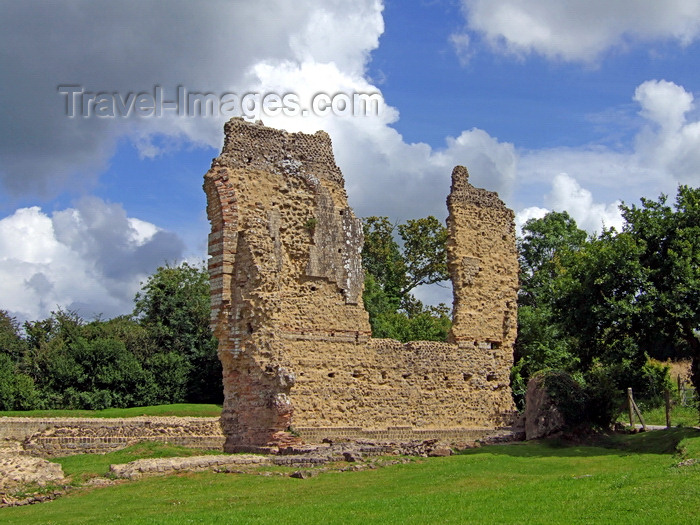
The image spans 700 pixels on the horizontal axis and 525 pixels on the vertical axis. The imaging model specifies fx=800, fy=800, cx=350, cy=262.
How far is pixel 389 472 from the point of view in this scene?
1408cm

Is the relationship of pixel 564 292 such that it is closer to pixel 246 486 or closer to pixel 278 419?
pixel 278 419

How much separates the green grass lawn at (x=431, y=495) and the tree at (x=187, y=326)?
19.4 meters

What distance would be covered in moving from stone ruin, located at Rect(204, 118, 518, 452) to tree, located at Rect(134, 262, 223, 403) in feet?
50.8

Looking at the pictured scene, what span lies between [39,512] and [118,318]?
2984 cm

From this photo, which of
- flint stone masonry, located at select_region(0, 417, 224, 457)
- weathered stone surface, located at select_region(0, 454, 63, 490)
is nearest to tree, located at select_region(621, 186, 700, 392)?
flint stone masonry, located at select_region(0, 417, 224, 457)

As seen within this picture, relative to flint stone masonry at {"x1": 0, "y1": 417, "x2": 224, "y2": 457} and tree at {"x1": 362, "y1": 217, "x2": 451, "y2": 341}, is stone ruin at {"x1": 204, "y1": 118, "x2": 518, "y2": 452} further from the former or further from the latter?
tree at {"x1": 362, "y1": 217, "x2": 451, "y2": 341}

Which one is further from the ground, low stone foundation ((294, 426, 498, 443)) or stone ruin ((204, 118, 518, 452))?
stone ruin ((204, 118, 518, 452))

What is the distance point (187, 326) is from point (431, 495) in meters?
25.8

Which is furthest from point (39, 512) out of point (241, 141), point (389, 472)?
point (241, 141)

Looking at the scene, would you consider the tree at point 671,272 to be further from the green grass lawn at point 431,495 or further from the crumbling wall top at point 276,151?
the crumbling wall top at point 276,151

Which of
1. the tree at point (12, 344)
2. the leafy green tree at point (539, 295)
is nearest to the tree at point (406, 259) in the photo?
the leafy green tree at point (539, 295)

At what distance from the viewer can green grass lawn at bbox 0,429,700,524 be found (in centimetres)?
928

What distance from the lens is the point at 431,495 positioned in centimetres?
1114

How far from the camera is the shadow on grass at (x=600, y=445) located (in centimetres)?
1634
